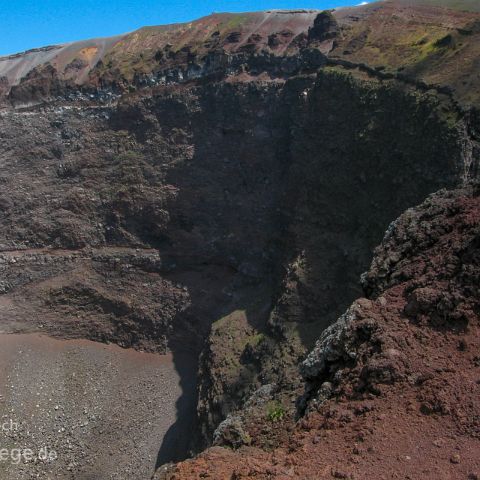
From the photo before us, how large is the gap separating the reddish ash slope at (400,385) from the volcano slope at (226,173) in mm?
18650

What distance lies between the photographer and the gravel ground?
35812mm

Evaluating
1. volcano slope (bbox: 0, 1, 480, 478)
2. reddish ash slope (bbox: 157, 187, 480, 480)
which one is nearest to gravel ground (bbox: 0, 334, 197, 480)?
volcano slope (bbox: 0, 1, 480, 478)

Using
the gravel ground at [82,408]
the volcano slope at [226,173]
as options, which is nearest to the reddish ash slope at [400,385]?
the volcano slope at [226,173]

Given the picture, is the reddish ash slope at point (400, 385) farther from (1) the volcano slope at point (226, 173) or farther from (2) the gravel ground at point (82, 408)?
(2) the gravel ground at point (82, 408)

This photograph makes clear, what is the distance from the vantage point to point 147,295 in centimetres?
4922

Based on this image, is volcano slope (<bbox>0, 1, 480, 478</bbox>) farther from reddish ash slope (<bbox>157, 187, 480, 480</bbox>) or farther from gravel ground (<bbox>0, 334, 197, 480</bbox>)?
reddish ash slope (<bbox>157, 187, 480, 480</bbox>)

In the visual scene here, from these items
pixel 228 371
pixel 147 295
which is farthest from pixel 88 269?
pixel 228 371

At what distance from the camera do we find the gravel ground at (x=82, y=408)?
117 ft

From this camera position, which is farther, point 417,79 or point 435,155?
point 417,79

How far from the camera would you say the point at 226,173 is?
50.1 metres

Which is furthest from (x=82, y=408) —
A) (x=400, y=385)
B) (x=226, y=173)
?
(x=400, y=385)

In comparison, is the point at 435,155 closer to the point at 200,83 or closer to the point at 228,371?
the point at 228,371

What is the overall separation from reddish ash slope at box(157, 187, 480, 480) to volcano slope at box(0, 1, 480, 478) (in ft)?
61.2

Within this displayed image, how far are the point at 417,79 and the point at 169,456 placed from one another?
33829 mm
